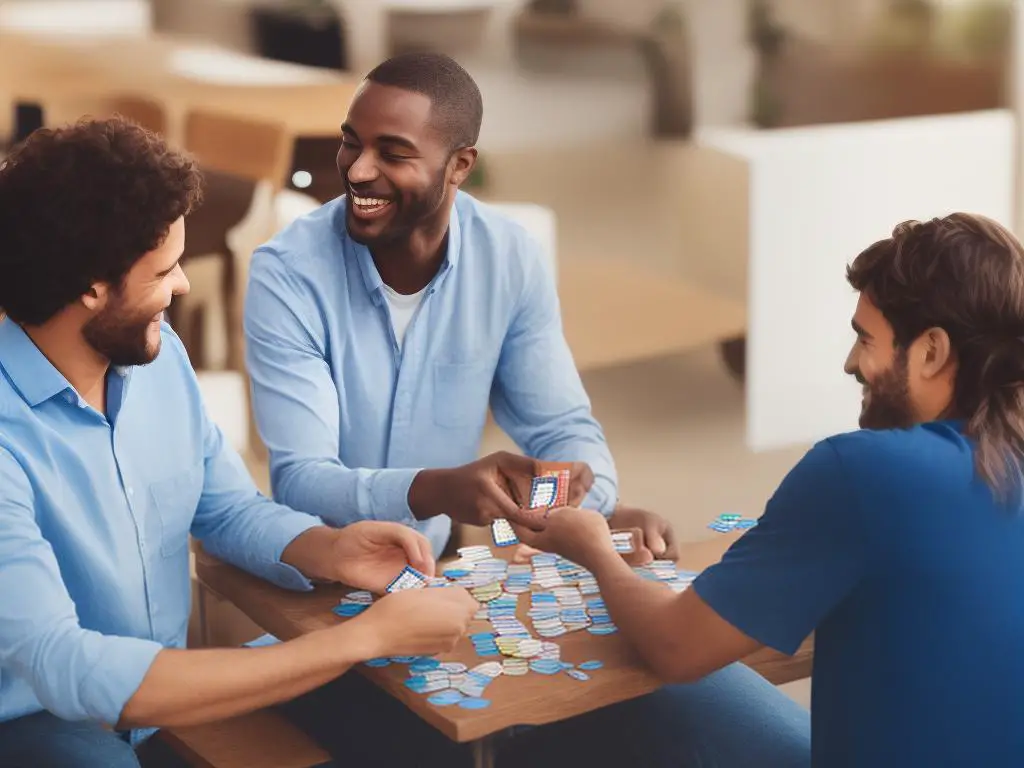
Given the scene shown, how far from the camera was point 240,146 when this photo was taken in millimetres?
5477

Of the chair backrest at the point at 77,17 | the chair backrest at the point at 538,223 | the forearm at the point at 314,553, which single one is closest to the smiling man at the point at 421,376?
the forearm at the point at 314,553

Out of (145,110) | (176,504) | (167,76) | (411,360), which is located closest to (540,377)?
(411,360)

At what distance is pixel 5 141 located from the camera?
615 centimetres

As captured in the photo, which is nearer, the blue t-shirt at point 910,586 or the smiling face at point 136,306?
the blue t-shirt at point 910,586

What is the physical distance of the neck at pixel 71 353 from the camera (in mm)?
2113

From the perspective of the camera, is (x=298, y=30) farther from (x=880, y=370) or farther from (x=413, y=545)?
(x=880, y=370)

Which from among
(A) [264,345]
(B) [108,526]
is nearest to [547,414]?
(A) [264,345]

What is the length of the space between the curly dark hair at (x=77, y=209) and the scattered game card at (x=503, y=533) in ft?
2.29

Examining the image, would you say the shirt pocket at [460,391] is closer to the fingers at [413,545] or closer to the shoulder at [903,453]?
the fingers at [413,545]

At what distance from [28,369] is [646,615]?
890 mm

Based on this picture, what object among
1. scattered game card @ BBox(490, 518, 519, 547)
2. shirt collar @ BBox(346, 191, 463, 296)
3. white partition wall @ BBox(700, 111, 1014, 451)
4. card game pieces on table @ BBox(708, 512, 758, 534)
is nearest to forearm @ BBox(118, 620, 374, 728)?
scattered game card @ BBox(490, 518, 519, 547)

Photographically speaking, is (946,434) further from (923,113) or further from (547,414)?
(923,113)

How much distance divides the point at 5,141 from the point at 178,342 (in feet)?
13.6

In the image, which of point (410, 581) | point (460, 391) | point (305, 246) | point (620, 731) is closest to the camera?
point (410, 581)
